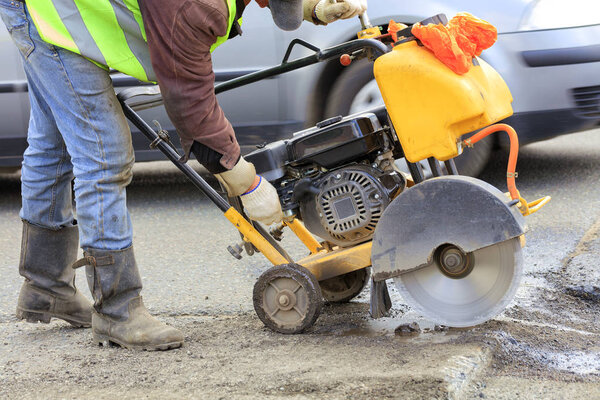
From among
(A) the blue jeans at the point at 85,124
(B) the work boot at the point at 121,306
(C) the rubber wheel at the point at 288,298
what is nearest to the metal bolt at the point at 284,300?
(C) the rubber wheel at the point at 288,298

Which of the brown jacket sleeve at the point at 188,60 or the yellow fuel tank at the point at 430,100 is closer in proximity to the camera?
the brown jacket sleeve at the point at 188,60

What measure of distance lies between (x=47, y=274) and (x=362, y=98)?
236cm

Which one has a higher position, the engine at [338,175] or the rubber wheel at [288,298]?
the engine at [338,175]

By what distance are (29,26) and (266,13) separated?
2.42 metres

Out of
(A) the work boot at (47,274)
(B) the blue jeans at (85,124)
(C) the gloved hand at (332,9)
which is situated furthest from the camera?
(A) the work boot at (47,274)

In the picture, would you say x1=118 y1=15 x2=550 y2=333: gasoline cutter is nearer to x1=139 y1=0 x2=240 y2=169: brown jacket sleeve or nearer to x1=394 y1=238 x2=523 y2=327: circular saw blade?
x1=394 y1=238 x2=523 y2=327: circular saw blade

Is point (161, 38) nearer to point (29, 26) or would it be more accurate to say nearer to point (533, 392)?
point (29, 26)

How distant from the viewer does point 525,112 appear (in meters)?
4.76

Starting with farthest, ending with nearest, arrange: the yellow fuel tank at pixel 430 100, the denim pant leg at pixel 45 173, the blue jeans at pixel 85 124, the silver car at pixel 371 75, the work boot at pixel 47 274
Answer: the silver car at pixel 371 75, the work boot at pixel 47 274, the denim pant leg at pixel 45 173, the blue jeans at pixel 85 124, the yellow fuel tank at pixel 430 100

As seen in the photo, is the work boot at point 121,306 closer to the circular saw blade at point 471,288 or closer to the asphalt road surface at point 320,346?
the asphalt road surface at point 320,346

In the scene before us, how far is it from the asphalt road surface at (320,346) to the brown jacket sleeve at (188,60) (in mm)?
716

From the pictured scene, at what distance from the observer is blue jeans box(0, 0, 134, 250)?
8.77ft

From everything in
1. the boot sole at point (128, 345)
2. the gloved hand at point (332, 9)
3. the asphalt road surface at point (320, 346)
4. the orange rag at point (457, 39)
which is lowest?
the asphalt road surface at point (320, 346)

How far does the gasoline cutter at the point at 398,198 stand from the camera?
2.60 meters
